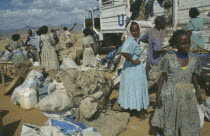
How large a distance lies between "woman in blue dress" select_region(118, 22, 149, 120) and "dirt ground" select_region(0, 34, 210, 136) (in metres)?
0.37

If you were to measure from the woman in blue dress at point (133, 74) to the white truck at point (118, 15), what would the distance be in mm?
2931

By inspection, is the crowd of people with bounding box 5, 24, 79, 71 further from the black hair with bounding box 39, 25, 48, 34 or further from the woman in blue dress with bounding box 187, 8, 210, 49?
the woman in blue dress with bounding box 187, 8, 210, 49

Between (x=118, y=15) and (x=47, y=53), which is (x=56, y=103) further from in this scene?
(x=118, y=15)

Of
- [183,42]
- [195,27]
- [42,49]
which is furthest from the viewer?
[42,49]

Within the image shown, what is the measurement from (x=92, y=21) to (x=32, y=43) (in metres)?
5.59

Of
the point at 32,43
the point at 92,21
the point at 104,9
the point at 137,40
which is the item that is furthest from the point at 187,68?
the point at 92,21

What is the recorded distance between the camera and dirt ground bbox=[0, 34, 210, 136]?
3207 mm

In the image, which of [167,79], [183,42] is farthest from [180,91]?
[183,42]

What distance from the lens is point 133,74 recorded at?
3121mm

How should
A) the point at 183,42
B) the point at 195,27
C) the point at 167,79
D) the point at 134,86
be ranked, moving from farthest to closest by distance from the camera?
the point at 195,27 < the point at 134,86 < the point at 167,79 < the point at 183,42

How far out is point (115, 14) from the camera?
28.5 feet

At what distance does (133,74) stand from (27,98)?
258cm

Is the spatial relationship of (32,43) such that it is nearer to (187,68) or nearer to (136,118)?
(136,118)

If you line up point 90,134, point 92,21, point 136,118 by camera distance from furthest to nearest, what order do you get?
1. point 92,21
2. point 136,118
3. point 90,134
